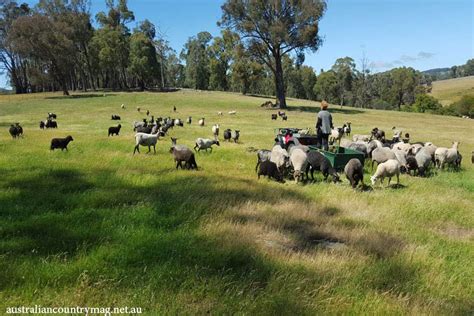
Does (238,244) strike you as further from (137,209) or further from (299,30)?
(299,30)

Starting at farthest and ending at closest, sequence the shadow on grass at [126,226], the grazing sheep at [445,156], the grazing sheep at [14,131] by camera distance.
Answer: the grazing sheep at [14,131] < the grazing sheep at [445,156] < the shadow on grass at [126,226]

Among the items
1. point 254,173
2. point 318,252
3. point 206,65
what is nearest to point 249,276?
point 318,252

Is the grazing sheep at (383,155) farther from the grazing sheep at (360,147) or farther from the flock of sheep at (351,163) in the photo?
the grazing sheep at (360,147)

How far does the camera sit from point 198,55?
104 meters

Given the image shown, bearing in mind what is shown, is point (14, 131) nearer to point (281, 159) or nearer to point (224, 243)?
point (281, 159)

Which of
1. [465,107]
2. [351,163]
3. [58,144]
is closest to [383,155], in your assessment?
[351,163]

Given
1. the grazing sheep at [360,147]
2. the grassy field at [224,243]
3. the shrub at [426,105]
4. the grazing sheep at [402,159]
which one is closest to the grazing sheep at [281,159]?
the grassy field at [224,243]

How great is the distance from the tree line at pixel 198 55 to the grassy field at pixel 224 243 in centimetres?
3877

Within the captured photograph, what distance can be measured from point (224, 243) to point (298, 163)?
22.7 feet

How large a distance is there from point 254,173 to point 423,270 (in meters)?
8.02

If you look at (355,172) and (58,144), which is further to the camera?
(58,144)

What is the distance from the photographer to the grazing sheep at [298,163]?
1247 centimetres

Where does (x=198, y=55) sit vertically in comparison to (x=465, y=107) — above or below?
above

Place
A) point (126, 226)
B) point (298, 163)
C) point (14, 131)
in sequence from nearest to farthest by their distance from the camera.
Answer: point (126, 226), point (298, 163), point (14, 131)
